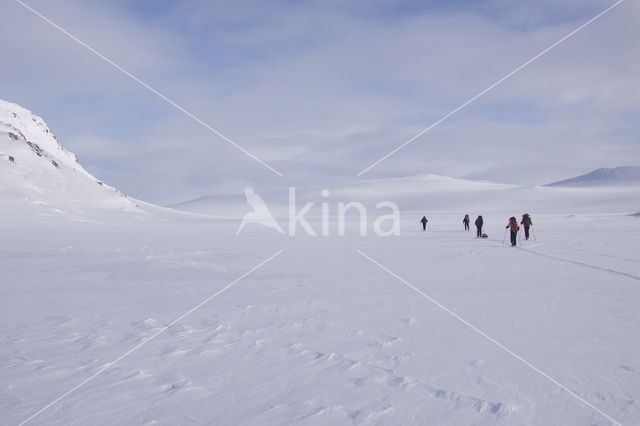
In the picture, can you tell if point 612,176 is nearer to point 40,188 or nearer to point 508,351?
point 40,188

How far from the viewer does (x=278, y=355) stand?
17.0ft

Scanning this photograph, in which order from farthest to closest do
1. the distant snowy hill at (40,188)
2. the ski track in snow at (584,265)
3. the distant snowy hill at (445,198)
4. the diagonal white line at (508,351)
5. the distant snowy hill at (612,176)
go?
the distant snowy hill at (612,176)
the distant snowy hill at (445,198)
the distant snowy hill at (40,188)
the ski track in snow at (584,265)
the diagonal white line at (508,351)

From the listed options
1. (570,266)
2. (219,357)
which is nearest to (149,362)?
(219,357)

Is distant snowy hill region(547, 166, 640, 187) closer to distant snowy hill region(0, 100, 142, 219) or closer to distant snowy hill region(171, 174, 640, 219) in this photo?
distant snowy hill region(171, 174, 640, 219)

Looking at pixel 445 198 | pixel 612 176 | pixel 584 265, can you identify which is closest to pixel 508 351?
pixel 584 265

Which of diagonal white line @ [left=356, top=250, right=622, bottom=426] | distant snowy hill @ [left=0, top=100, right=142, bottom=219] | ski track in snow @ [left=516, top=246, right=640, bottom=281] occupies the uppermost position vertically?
distant snowy hill @ [left=0, top=100, right=142, bottom=219]

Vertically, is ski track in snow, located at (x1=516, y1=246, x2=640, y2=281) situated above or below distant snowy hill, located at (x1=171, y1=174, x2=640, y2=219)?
below

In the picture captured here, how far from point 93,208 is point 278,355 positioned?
1862 inches

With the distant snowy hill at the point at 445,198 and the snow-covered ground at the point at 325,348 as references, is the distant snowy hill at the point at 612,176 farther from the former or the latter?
the snow-covered ground at the point at 325,348

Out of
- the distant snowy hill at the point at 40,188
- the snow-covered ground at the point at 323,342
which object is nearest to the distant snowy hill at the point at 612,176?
the distant snowy hill at the point at 40,188

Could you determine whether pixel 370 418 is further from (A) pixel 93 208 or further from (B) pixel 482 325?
(A) pixel 93 208

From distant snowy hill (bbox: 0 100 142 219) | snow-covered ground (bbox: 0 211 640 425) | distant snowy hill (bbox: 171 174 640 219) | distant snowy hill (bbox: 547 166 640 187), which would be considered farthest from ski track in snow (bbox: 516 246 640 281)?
distant snowy hill (bbox: 547 166 640 187)

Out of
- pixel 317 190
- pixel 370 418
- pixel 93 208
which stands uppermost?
pixel 317 190

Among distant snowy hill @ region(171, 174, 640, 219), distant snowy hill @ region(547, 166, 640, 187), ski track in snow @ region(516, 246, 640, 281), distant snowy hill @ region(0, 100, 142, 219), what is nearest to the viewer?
ski track in snow @ region(516, 246, 640, 281)
